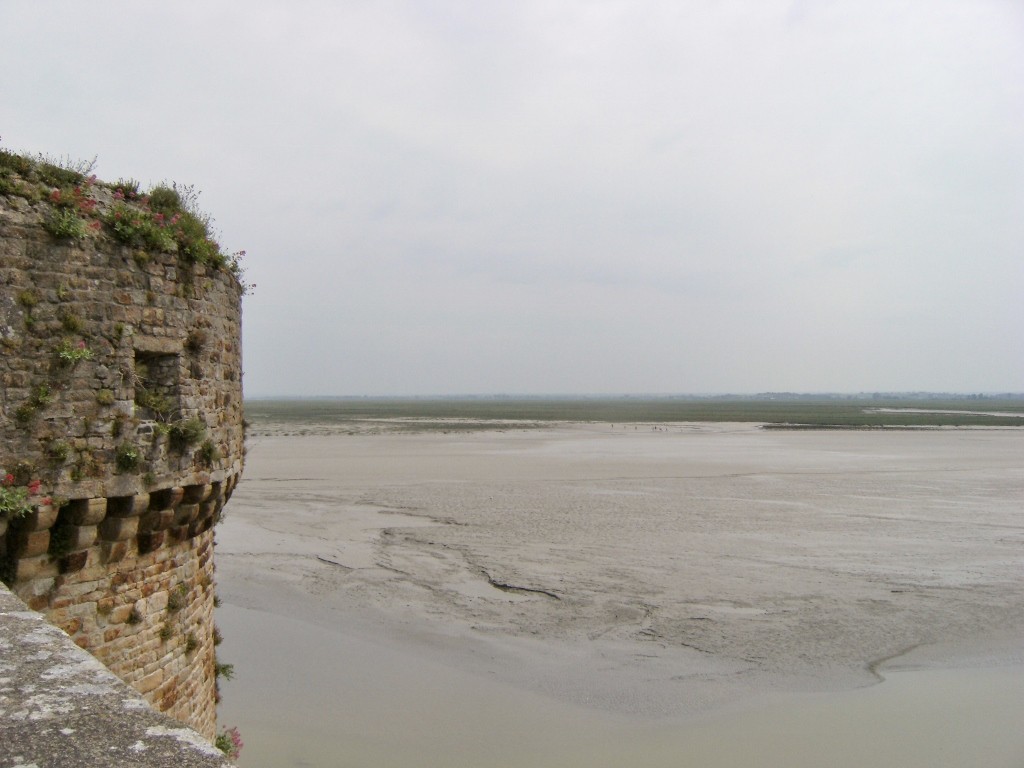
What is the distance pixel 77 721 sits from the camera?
2.66m

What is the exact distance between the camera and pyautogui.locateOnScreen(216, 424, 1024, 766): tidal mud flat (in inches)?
387

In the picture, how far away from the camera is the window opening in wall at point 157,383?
5.59 metres

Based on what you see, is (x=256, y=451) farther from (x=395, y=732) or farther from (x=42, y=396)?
(x=42, y=396)

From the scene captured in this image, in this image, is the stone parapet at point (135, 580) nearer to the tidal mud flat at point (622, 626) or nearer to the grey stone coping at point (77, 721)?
the grey stone coping at point (77, 721)

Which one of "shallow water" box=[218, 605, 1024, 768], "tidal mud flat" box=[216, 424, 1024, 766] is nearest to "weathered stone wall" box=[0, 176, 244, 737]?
"shallow water" box=[218, 605, 1024, 768]

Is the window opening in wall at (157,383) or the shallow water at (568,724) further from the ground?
the window opening in wall at (157,383)

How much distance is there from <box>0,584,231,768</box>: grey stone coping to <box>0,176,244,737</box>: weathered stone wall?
1892 millimetres

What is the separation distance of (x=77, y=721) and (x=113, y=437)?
2.95 metres

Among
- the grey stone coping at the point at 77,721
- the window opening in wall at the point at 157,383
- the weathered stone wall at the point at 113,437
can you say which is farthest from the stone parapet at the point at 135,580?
the grey stone coping at the point at 77,721

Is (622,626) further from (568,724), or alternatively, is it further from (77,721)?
(77,721)

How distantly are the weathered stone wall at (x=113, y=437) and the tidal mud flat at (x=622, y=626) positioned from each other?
4.17 meters

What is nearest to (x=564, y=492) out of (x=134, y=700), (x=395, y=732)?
(x=395, y=732)

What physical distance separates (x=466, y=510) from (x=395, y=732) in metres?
14.5

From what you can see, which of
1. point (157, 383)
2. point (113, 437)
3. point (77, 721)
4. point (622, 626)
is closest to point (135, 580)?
point (113, 437)
